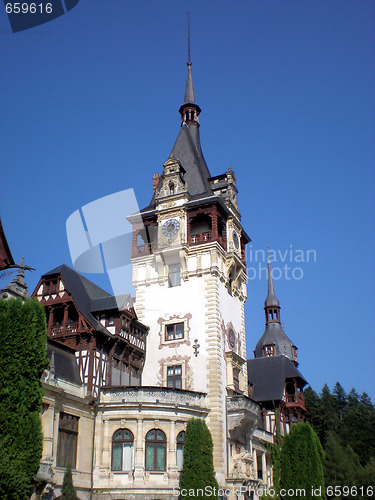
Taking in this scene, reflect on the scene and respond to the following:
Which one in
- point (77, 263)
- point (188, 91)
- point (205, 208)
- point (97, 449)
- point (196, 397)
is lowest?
point (97, 449)

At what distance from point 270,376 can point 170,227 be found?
19.5 metres

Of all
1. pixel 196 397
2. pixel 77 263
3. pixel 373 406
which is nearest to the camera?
pixel 196 397

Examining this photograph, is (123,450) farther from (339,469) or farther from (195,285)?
(339,469)

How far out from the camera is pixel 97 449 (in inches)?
1261

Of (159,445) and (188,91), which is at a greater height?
(188,91)

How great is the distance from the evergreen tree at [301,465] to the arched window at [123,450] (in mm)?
8965

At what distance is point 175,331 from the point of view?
38594 millimetres

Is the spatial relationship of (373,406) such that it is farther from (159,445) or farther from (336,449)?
(159,445)

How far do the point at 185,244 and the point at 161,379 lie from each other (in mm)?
9202

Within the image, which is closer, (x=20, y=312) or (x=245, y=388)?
(x=20, y=312)

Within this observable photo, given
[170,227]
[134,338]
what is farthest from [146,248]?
[134,338]

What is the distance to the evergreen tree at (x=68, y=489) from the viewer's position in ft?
89.5

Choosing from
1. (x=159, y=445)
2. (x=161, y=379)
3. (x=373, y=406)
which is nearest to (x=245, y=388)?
(x=161, y=379)

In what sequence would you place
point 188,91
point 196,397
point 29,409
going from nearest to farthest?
point 29,409
point 196,397
point 188,91
